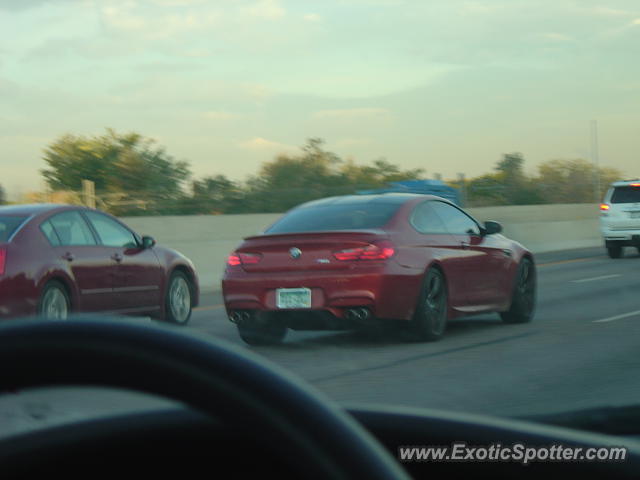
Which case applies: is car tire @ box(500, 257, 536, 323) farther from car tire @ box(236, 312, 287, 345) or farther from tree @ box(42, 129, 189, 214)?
tree @ box(42, 129, 189, 214)

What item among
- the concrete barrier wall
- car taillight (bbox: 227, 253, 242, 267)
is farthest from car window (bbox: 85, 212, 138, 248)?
the concrete barrier wall

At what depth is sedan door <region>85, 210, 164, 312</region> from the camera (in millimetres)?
11578

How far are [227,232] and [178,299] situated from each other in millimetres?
9561

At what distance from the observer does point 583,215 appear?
1457 inches

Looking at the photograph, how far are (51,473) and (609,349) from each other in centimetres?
847

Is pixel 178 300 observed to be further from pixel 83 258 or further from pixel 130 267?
pixel 83 258

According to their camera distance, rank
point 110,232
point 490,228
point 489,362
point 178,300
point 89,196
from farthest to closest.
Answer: point 89,196, point 178,300, point 110,232, point 490,228, point 489,362

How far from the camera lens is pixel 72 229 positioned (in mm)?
11047

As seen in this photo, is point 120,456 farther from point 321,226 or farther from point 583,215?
point 583,215

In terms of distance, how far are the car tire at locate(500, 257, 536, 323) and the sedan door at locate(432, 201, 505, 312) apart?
37 cm

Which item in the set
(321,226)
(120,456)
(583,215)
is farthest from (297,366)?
(583,215)

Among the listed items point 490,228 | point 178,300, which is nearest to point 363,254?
point 490,228

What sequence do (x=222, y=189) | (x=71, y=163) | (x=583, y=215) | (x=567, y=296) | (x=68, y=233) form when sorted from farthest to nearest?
(x=71, y=163) < (x=583, y=215) < (x=222, y=189) < (x=567, y=296) < (x=68, y=233)

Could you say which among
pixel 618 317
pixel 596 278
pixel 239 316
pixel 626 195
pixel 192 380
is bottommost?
pixel 596 278
